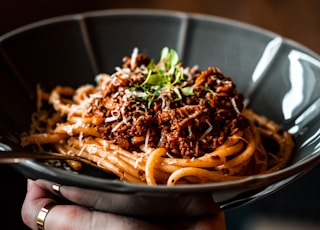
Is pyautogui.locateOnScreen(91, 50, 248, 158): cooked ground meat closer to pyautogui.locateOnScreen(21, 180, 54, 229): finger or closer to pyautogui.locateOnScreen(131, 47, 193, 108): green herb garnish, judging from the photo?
pyautogui.locateOnScreen(131, 47, 193, 108): green herb garnish

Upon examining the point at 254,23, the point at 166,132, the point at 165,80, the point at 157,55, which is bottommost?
the point at 166,132

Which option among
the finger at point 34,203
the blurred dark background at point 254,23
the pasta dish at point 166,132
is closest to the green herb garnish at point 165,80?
the pasta dish at point 166,132

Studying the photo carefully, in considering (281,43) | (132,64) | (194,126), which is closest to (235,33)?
(281,43)

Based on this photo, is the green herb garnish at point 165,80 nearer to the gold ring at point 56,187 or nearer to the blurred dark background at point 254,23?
the gold ring at point 56,187

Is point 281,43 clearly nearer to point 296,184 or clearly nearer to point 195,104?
point 195,104

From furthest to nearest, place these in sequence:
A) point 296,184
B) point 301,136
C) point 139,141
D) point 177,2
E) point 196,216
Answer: point 177,2 < point 296,184 < point 301,136 < point 139,141 < point 196,216

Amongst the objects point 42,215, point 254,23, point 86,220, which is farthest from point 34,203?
point 254,23

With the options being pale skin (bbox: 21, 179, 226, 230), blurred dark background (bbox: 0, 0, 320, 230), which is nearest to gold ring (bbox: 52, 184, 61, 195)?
pale skin (bbox: 21, 179, 226, 230)

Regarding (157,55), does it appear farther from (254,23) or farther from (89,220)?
(254,23)
